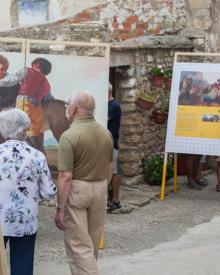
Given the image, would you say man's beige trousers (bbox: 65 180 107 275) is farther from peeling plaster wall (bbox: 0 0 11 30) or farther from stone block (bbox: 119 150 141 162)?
peeling plaster wall (bbox: 0 0 11 30)

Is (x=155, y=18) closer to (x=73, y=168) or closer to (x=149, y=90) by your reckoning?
(x=149, y=90)

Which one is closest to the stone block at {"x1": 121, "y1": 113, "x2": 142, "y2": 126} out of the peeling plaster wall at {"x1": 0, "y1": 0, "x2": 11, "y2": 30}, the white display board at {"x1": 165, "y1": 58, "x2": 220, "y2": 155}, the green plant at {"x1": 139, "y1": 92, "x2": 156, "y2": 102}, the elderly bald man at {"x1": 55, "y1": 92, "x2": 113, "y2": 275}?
the green plant at {"x1": 139, "y1": 92, "x2": 156, "y2": 102}

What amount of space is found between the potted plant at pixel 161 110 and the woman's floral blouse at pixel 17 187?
5.38m

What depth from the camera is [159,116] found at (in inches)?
370

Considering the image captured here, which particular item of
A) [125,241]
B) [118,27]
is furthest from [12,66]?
[118,27]

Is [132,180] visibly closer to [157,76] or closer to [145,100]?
[145,100]

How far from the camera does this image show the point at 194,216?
7.54 m

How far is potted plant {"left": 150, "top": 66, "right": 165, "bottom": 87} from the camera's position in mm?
9398

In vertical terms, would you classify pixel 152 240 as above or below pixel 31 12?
below

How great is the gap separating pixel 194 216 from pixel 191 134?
1.17 m

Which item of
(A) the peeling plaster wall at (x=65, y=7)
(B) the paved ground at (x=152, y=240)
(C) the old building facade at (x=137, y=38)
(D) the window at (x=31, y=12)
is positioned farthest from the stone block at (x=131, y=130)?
(D) the window at (x=31, y=12)

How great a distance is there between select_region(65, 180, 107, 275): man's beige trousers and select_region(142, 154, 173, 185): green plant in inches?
175

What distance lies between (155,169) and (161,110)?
94cm

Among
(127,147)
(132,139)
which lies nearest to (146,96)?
(132,139)
